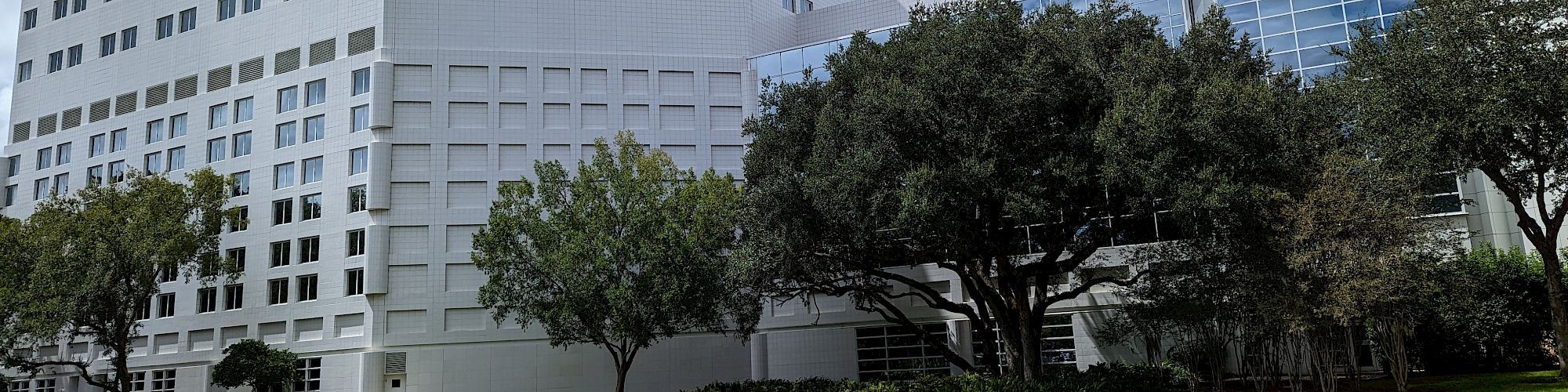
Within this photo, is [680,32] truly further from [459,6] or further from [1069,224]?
[1069,224]

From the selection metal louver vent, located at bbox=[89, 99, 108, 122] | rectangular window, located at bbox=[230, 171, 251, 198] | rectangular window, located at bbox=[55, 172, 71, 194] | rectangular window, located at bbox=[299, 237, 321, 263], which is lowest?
rectangular window, located at bbox=[299, 237, 321, 263]

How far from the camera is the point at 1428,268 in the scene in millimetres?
26266

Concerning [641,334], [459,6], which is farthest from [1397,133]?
[459,6]

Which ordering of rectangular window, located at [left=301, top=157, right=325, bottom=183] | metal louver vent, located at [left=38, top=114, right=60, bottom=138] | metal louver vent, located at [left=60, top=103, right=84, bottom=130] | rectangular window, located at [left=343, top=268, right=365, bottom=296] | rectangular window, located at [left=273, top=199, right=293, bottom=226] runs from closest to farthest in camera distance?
rectangular window, located at [left=343, top=268, right=365, bottom=296], rectangular window, located at [left=301, top=157, right=325, bottom=183], rectangular window, located at [left=273, top=199, right=293, bottom=226], metal louver vent, located at [left=60, top=103, right=84, bottom=130], metal louver vent, located at [left=38, top=114, right=60, bottom=138]

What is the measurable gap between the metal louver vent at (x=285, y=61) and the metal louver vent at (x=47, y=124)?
57.0 feet

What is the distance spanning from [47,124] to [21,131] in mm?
2914

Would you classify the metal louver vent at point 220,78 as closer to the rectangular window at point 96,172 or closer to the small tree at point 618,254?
the rectangular window at point 96,172

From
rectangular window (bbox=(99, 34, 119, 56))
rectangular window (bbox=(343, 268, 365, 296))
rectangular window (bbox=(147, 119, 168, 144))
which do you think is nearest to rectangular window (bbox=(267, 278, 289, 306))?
rectangular window (bbox=(343, 268, 365, 296))

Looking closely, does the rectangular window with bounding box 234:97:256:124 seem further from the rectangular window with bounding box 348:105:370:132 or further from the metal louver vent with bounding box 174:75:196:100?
the rectangular window with bounding box 348:105:370:132

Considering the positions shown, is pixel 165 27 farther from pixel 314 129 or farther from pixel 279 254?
pixel 279 254

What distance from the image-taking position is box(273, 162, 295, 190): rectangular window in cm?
4828

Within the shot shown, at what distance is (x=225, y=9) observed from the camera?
5234 cm

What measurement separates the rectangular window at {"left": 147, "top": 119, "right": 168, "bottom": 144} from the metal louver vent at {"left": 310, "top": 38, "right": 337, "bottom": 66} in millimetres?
10929

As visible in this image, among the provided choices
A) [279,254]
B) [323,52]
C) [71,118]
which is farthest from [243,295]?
[71,118]
